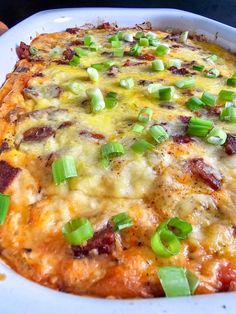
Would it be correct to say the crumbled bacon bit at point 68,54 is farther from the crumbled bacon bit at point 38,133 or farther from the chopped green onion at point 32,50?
the crumbled bacon bit at point 38,133

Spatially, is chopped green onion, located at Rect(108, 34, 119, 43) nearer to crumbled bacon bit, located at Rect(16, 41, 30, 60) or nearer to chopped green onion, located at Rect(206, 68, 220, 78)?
crumbled bacon bit, located at Rect(16, 41, 30, 60)

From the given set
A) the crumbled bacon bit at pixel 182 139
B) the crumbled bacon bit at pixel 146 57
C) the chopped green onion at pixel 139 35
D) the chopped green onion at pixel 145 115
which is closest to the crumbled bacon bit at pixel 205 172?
the crumbled bacon bit at pixel 182 139

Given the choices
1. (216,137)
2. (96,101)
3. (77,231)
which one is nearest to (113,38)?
(96,101)

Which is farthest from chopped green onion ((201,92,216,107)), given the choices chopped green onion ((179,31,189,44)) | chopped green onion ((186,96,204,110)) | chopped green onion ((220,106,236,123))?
chopped green onion ((179,31,189,44))

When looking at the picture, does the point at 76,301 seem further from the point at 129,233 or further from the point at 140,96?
the point at 140,96

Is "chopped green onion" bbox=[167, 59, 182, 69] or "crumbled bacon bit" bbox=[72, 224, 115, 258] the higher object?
"crumbled bacon bit" bbox=[72, 224, 115, 258]

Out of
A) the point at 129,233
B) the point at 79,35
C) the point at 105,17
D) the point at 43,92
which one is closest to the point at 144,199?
the point at 129,233
